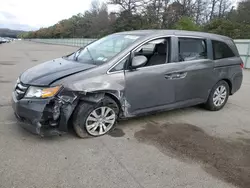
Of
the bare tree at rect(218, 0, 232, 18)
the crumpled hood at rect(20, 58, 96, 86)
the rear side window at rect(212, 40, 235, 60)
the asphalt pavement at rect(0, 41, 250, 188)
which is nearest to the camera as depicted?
the asphalt pavement at rect(0, 41, 250, 188)

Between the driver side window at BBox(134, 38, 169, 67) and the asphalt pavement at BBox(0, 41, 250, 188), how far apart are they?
1.14 meters

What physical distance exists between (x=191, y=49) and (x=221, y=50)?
0.95m

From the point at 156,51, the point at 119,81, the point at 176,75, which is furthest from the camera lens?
the point at 156,51

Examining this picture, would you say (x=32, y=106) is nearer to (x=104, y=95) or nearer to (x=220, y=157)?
(x=104, y=95)

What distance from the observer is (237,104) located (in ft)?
19.7

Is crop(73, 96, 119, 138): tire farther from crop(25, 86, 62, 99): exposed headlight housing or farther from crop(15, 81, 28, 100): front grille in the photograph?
crop(15, 81, 28, 100): front grille

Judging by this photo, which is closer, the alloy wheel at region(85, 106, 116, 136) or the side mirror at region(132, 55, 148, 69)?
the alloy wheel at region(85, 106, 116, 136)

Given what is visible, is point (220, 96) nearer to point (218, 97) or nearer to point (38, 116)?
point (218, 97)

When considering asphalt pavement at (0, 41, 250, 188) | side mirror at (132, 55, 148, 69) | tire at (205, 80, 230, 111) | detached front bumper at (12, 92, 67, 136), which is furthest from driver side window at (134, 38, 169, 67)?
detached front bumper at (12, 92, 67, 136)

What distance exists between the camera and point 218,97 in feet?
17.3

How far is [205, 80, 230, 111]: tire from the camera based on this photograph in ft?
16.8

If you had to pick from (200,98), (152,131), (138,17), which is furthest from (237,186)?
(138,17)

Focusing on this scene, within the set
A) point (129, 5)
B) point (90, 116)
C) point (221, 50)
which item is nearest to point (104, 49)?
point (90, 116)

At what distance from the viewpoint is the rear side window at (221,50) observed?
16.4 feet
